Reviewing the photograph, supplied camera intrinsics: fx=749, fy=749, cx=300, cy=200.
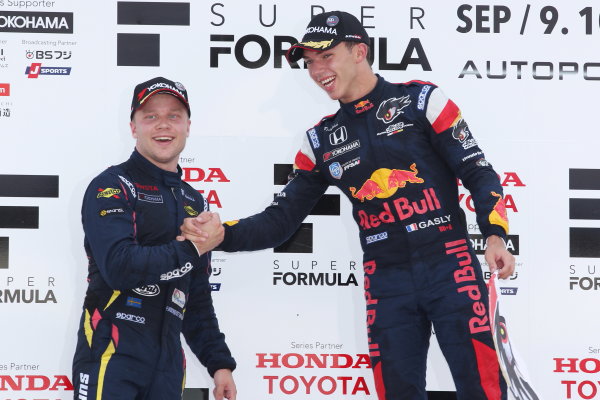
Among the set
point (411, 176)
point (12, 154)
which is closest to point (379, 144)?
point (411, 176)

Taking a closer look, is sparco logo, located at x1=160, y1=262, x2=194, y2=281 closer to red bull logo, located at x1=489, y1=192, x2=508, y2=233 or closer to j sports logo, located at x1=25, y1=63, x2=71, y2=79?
red bull logo, located at x1=489, y1=192, x2=508, y2=233

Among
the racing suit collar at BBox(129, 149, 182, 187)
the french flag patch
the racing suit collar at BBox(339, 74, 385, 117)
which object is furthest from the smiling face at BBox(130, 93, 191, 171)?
the french flag patch

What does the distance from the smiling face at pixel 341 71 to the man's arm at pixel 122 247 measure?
0.81m

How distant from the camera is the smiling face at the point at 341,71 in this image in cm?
273

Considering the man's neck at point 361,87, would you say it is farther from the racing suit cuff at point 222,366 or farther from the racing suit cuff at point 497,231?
the racing suit cuff at point 222,366

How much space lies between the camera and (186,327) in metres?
2.71

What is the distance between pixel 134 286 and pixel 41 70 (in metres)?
1.71

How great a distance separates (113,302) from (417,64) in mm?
1957

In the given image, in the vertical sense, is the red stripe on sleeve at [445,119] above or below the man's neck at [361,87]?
below

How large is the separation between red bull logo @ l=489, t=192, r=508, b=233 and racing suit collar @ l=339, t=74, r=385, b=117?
0.55 metres

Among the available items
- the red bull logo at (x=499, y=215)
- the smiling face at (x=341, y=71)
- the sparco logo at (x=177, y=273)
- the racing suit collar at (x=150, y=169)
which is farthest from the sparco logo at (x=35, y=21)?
the red bull logo at (x=499, y=215)

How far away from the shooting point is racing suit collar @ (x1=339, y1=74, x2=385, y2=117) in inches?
107

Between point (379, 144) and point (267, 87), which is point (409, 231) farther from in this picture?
point (267, 87)

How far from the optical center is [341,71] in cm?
273
